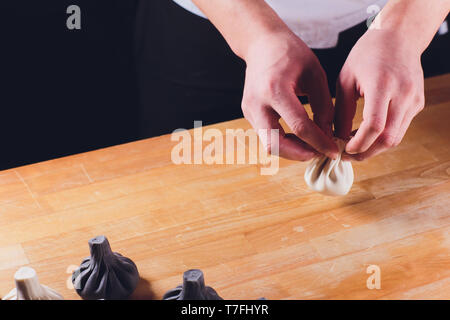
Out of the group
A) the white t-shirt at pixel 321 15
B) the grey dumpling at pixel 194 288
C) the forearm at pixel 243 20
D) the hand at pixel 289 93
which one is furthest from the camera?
the white t-shirt at pixel 321 15

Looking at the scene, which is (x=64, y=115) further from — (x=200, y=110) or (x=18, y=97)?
(x=200, y=110)

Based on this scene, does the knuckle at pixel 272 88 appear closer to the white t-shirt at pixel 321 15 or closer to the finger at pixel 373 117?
the finger at pixel 373 117

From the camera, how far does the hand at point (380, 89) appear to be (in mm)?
884

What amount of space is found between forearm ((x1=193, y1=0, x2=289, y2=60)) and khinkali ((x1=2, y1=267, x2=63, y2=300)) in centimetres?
56

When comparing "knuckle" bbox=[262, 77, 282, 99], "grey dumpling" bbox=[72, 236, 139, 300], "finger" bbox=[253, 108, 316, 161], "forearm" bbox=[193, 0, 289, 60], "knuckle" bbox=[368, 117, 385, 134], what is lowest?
"grey dumpling" bbox=[72, 236, 139, 300]

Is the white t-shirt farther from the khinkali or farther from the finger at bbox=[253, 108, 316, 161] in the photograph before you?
the khinkali

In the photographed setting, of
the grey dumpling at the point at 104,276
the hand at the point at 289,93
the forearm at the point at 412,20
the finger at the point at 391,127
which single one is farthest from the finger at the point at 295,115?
the grey dumpling at the point at 104,276

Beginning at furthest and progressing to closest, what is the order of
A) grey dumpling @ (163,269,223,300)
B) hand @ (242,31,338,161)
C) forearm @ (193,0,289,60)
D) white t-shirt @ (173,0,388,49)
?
1. white t-shirt @ (173,0,388,49)
2. forearm @ (193,0,289,60)
3. hand @ (242,31,338,161)
4. grey dumpling @ (163,269,223,300)

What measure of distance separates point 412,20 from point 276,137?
1.19ft

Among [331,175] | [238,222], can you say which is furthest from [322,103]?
[238,222]

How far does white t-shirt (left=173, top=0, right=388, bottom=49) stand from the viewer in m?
1.30

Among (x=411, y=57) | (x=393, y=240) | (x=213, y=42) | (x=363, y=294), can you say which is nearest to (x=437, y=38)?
(x=213, y=42)

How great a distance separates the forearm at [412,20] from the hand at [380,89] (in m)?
0.02

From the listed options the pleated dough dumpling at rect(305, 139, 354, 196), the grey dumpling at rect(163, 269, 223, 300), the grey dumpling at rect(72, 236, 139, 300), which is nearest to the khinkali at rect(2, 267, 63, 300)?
the grey dumpling at rect(72, 236, 139, 300)
